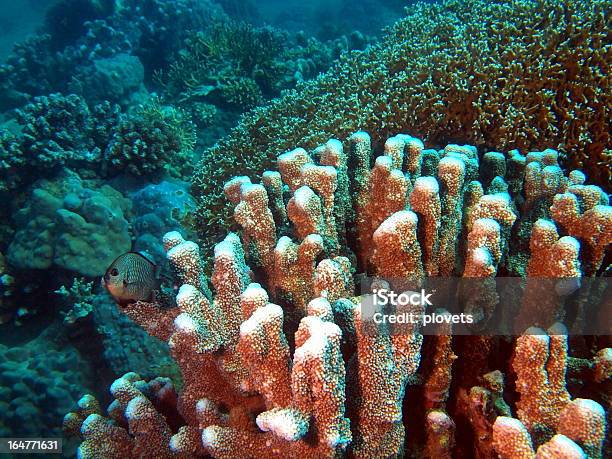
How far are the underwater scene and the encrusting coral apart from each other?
1cm

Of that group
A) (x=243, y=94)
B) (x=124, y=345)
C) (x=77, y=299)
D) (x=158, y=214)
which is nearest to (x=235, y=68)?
(x=243, y=94)

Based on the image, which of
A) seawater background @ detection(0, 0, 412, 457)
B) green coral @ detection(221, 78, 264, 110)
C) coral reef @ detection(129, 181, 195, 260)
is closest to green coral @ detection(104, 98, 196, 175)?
seawater background @ detection(0, 0, 412, 457)

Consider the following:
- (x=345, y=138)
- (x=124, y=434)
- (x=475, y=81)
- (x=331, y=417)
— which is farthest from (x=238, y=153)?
(x=331, y=417)

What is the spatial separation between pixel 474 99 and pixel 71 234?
16.8ft

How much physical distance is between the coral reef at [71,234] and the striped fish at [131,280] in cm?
283

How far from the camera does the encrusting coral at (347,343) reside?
1740 mm

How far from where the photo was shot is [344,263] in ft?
8.16

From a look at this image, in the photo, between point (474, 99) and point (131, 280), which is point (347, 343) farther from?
point (474, 99)

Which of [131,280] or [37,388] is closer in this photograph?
[131,280]

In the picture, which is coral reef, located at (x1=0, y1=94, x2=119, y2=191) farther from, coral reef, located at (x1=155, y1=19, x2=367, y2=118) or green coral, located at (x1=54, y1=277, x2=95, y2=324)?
coral reef, located at (x1=155, y1=19, x2=367, y2=118)

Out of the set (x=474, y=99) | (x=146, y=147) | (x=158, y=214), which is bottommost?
(x=158, y=214)

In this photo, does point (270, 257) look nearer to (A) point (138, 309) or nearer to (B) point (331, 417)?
(A) point (138, 309)

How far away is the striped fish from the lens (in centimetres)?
254

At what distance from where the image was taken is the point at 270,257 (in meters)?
2.83
